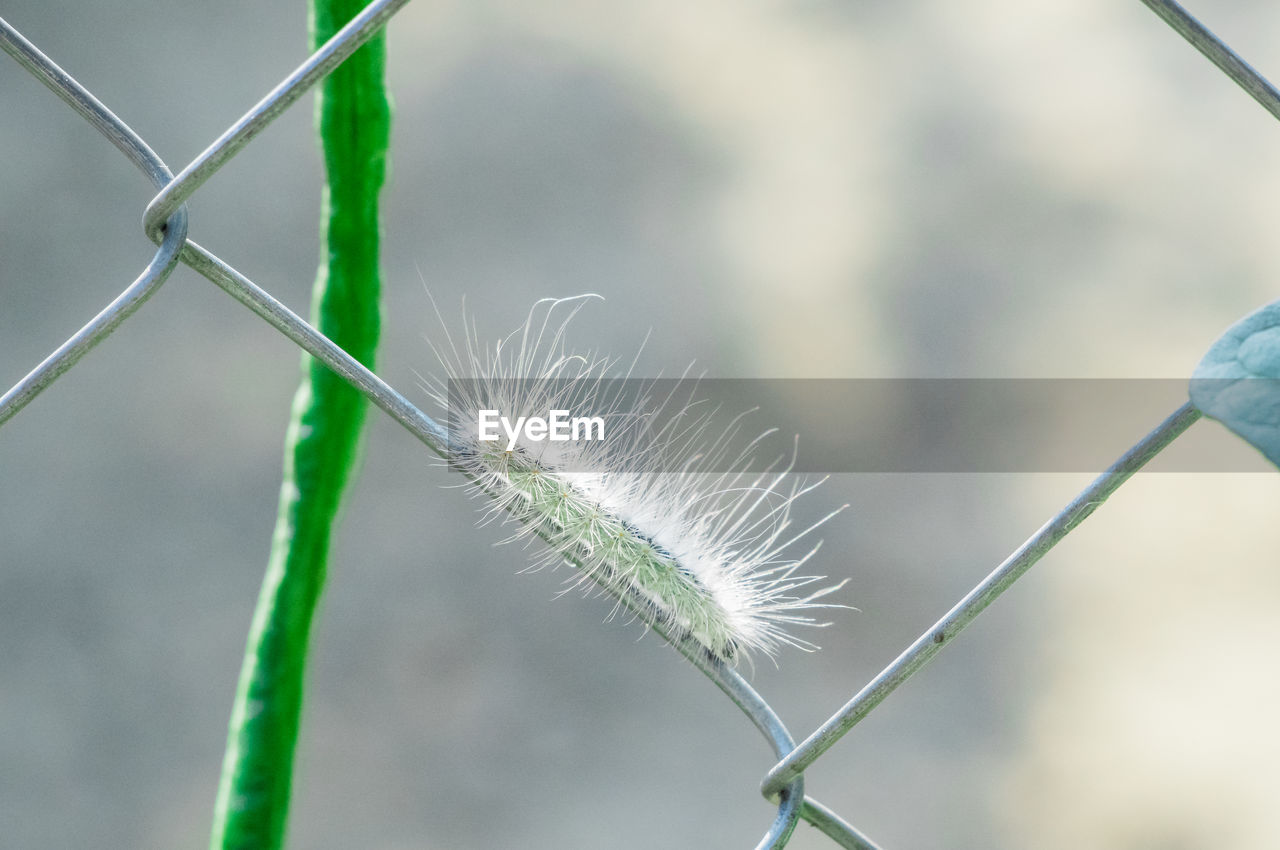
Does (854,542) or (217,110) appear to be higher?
(217,110)

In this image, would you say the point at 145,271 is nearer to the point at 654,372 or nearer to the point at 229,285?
the point at 229,285

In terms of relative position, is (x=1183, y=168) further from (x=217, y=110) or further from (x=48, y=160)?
(x=48, y=160)

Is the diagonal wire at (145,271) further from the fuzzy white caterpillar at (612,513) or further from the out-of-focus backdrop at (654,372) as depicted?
the out-of-focus backdrop at (654,372)

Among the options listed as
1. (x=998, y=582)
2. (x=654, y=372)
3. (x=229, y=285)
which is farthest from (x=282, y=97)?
(x=654, y=372)

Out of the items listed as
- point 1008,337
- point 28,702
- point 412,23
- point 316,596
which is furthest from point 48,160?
point 316,596

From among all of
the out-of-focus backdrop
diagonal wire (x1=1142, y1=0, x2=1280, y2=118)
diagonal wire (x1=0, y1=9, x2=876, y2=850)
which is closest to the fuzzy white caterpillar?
diagonal wire (x1=0, y1=9, x2=876, y2=850)

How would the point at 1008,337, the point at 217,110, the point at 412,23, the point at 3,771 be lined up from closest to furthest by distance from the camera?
1. the point at 3,771
2. the point at 1008,337
3. the point at 217,110
4. the point at 412,23

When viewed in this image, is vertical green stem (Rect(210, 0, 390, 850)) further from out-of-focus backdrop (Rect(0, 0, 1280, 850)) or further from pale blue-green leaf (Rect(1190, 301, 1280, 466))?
out-of-focus backdrop (Rect(0, 0, 1280, 850))
